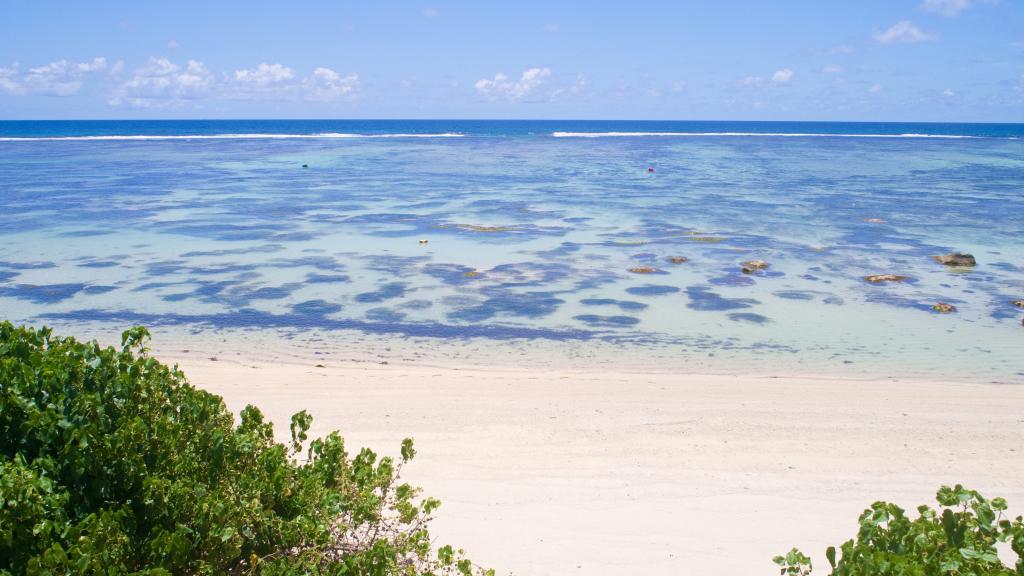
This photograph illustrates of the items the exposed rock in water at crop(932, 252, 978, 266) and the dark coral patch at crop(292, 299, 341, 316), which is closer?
the dark coral patch at crop(292, 299, 341, 316)

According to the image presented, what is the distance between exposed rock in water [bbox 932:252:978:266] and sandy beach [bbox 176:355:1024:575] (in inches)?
384

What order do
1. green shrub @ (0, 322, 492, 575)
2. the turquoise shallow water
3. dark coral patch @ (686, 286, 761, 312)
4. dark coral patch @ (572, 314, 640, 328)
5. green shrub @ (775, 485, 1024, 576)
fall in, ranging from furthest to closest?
dark coral patch @ (686, 286, 761, 312) < dark coral patch @ (572, 314, 640, 328) < the turquoise shallow water < green shrub @ (0, 322, 492, 575) < green shrub @ (775, 485, 1024, 576)

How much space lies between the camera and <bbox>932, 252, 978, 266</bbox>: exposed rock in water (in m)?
18.9

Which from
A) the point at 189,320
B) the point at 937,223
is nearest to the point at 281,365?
the point at 189,320

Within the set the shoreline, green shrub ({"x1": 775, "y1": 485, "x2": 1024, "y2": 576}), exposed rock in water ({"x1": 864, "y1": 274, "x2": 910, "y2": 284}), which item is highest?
green shrub ({"x1": 775, "y1": 485, "x2": 1024, "y2": 576})

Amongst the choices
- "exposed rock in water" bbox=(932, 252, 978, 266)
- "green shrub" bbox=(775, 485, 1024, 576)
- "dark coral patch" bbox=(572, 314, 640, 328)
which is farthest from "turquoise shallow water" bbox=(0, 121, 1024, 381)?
"green shrub" bbox=(775, 485, 1024, 576)

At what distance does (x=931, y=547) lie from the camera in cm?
344

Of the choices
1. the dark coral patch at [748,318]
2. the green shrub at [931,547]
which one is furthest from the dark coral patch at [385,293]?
the green shrub at [931,547]

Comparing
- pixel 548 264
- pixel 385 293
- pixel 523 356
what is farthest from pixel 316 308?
pixel 548 264

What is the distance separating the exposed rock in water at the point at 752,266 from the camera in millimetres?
17938

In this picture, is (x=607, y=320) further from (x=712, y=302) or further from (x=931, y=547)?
(x=931, y=547)

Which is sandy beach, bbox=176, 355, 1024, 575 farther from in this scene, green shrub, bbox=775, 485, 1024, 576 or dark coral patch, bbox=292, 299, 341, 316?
dark coral patch, bbox=292, 299, 341, 316

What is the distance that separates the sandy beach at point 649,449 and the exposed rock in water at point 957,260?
9746mm

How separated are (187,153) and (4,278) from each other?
53.2 metres
